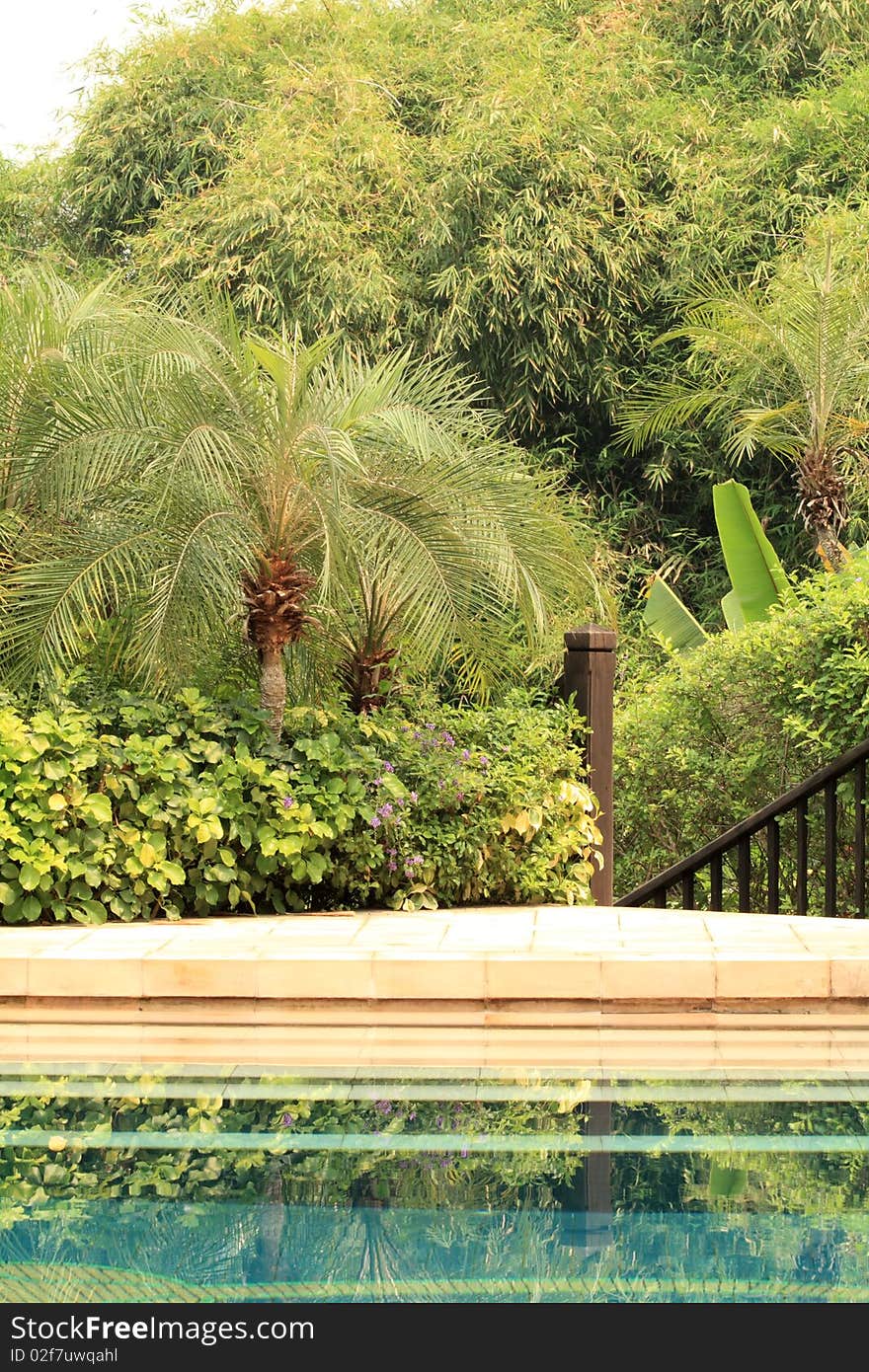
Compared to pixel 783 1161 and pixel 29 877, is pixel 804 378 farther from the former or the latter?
pixel 783 1161

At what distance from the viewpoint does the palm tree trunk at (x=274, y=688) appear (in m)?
7.27

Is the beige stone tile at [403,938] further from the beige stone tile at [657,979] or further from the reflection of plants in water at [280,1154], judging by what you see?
A: the reflection of plants in water at [280,1154]

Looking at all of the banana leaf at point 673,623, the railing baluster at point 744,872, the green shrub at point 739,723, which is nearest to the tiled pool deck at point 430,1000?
the railing baluster at point 744,872

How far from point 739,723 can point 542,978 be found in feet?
14.7

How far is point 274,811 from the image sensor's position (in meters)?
6.96

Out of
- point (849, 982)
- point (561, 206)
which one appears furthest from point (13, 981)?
point (561, 206)

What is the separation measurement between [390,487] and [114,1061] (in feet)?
10.5

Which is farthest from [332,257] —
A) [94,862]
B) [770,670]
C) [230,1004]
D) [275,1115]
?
[275,1115]

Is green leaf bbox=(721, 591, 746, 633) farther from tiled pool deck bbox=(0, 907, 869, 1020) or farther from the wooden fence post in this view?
tiled pool deck bbox=(0, 907, 869, 1020)

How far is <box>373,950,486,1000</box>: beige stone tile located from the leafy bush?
1.24 metres

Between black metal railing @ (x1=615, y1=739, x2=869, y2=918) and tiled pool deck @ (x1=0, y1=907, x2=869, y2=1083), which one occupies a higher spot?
black metal railing @ (x1=615, y1=739, x2=869, y2=918)

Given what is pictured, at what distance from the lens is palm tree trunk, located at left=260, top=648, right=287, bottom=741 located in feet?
23.8

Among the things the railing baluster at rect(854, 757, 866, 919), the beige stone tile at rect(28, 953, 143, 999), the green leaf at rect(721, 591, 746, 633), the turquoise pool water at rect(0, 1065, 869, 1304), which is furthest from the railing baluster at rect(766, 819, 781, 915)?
the green leaf at rect(721, 591, 746, 633)

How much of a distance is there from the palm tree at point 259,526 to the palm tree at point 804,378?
17.2ft
